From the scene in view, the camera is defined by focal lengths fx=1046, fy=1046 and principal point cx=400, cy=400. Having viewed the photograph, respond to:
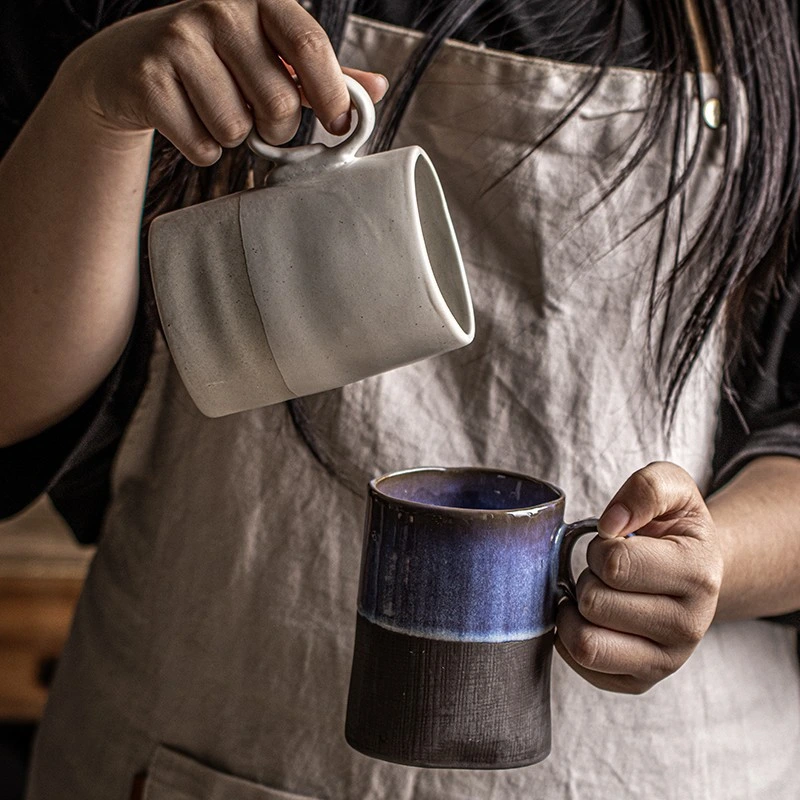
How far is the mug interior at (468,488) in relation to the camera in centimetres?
60

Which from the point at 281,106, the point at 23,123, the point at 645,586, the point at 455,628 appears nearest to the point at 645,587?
the point at 645,586

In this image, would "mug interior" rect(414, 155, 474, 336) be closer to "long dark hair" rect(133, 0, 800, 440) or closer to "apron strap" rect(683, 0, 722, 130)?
"long dark hair" rect(133, 0, 800, 440)

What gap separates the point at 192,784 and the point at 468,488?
0.33 metres

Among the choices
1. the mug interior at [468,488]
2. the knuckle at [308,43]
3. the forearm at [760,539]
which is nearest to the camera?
the knuckle at [308,43]

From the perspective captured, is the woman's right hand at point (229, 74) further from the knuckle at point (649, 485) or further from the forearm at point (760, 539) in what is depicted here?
the forearm at point (760, 539)

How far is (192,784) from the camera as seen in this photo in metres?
0.77

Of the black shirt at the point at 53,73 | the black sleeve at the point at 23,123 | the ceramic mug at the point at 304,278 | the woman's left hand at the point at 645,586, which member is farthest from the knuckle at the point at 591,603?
the black sleeve at the point at 23,123

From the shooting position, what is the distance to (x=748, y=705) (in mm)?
806

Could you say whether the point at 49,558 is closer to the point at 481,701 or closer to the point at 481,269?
the point at 481,269

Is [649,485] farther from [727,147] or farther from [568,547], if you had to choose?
[727,147]

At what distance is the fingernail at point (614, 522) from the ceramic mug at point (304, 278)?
0.12 m

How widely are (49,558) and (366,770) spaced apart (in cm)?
108

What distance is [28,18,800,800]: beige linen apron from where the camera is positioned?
0.76 m

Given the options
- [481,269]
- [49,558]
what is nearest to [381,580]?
[481,269]
